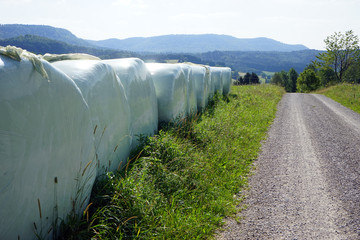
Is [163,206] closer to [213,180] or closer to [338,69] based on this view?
[213,180]

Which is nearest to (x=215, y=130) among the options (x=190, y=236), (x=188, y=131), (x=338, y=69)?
(x=188, y=131)

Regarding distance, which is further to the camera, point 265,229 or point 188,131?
point 188,131

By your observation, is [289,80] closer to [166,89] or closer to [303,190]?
[166,89]

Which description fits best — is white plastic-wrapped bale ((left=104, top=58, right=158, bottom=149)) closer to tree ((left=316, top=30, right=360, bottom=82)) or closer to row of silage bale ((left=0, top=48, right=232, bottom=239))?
row of silage bale ((left=0, top=48, right=232, bottom=239))

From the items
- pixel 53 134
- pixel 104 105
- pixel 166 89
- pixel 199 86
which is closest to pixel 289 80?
pixel 199 86

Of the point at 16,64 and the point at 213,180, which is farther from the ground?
the point at 16,64

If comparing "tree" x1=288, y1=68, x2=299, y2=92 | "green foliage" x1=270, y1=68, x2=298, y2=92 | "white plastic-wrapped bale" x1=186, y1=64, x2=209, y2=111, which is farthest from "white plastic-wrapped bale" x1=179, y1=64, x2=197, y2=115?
"tree" x1=288, y1=68, x2=299, y2=92

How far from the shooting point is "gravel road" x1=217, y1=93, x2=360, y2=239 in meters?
3.70

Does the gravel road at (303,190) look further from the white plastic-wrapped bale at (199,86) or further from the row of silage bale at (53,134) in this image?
the white plastic-wrapped bale at (199,86)

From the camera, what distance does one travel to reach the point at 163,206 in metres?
3.71

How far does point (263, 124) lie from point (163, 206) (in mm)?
7557

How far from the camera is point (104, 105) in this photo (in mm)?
3771

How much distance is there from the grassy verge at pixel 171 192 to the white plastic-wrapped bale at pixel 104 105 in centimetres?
29

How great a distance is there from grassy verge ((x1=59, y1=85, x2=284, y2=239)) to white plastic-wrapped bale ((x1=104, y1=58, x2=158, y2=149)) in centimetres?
42
